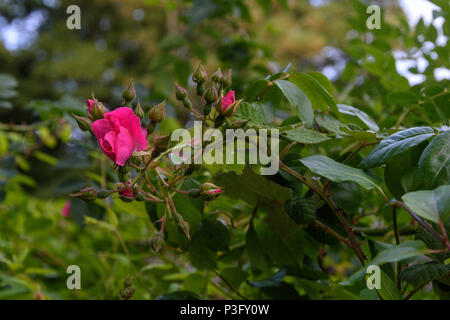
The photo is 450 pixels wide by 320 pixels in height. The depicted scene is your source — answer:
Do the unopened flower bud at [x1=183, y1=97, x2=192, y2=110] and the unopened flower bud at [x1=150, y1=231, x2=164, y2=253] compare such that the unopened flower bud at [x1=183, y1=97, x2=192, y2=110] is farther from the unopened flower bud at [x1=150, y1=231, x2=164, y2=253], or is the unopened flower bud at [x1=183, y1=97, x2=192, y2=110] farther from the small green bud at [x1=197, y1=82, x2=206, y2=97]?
the unopened flower bud at [x1=150, y1=231, x2=164, y2=253]

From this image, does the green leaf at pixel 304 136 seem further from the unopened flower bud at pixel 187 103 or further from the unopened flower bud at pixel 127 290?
the unopened flower bud at pixel 127 290

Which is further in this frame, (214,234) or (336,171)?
(214,234)

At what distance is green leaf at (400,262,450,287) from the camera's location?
14.3 inches

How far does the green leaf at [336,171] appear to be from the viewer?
0.38 m

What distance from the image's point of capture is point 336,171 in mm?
389

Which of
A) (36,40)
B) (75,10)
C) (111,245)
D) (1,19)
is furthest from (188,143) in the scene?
(1,19)

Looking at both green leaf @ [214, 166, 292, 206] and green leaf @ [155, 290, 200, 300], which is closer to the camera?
green leaf @ [214, 166, 292, 206]

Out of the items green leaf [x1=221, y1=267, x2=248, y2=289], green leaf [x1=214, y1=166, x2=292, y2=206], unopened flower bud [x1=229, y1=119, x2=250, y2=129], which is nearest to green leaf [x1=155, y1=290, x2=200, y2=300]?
green leaf [x1=221, y1=267, x2=248, y2=289]

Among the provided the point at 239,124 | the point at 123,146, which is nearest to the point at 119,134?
the point at 123,146

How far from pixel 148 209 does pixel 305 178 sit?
191 millimetres

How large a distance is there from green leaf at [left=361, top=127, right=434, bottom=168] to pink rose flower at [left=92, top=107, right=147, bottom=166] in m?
0.23

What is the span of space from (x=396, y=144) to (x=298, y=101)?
0.36 feet

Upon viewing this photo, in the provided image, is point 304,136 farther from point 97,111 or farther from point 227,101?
point 97,111
